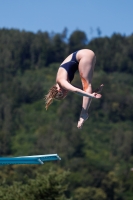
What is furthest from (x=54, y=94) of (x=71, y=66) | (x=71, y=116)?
(x=71, y=116)

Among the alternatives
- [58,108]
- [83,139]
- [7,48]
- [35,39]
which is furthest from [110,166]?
[35,39]

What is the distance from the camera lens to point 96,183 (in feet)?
246

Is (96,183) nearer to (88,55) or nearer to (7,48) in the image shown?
(7,48)

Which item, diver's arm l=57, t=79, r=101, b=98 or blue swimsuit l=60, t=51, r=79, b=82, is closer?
diver's arm l=57, t=79, r=101, b=98

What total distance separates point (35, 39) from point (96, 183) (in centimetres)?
4781

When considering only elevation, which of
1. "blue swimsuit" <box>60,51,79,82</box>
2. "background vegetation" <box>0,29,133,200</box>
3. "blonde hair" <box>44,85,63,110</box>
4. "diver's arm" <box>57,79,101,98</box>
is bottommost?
"background vegetation" <box>0,29,133,200</box>

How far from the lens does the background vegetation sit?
253ft

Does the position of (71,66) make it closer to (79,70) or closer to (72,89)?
(79,70)

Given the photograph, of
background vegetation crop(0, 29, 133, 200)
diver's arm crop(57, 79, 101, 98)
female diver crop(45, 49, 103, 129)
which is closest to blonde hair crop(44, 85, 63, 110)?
A: female diver crop(45, 49, 103, 129)

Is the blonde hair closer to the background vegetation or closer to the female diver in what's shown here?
the female diver

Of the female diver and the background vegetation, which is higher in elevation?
the female diver

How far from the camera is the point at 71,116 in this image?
10225 centimetres

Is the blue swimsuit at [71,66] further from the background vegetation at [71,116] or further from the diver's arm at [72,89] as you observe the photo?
the background vegetation at [71,116]

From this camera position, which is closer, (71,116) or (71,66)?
(71,66)
